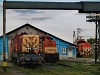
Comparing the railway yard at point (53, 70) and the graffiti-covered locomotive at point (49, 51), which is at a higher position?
the graffiti-covered locomotive at point (49, 51)

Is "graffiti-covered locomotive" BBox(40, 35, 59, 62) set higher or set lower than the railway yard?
higher

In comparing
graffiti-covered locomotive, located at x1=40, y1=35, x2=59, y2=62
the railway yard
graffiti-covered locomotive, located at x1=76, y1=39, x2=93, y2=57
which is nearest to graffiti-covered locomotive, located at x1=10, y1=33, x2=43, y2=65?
the railway yard

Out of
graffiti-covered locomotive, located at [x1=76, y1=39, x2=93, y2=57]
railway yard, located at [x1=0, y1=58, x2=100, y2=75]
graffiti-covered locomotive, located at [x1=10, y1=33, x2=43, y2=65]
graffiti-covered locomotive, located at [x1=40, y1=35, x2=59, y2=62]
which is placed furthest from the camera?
graffiti-covered locomotive, located at [x1=76, y1=39, x2=93, y2=57]

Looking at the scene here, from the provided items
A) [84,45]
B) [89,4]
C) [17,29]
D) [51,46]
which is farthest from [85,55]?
[89,4]

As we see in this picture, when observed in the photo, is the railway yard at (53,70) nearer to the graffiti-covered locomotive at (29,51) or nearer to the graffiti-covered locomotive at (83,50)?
the graffiti-covered locomotive at (29,51)

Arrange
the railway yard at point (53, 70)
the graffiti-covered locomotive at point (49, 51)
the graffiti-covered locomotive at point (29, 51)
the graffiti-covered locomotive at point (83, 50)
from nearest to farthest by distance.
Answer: the railway yard at point (53, 70) < the graffiti-covered locomotive at point (29, 51) < the graffiti-covered locomotive at point (49, 51) < the graffiti-covered locomotive at point (83, 50)

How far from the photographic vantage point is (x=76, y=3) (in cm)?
3077

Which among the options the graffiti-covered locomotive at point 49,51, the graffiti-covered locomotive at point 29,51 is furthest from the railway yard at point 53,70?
the graffiti-covered locomotive at point 49,51

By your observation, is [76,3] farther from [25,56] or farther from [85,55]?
[85,55]

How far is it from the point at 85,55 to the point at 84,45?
10.3 feet

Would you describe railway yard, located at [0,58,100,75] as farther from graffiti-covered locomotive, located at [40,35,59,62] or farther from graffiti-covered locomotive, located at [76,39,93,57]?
graffiti-covered locomotive, located at [76,39,93,57]

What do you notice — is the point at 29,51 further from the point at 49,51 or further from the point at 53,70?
the point at 49,51

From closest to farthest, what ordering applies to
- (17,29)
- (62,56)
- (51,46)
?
1. (51,46)
2. (17,29)
3. (62,56)

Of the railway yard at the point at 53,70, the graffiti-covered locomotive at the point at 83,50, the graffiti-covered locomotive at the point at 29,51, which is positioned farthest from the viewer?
the graffiti-covered locomotive at the point at 83,50
